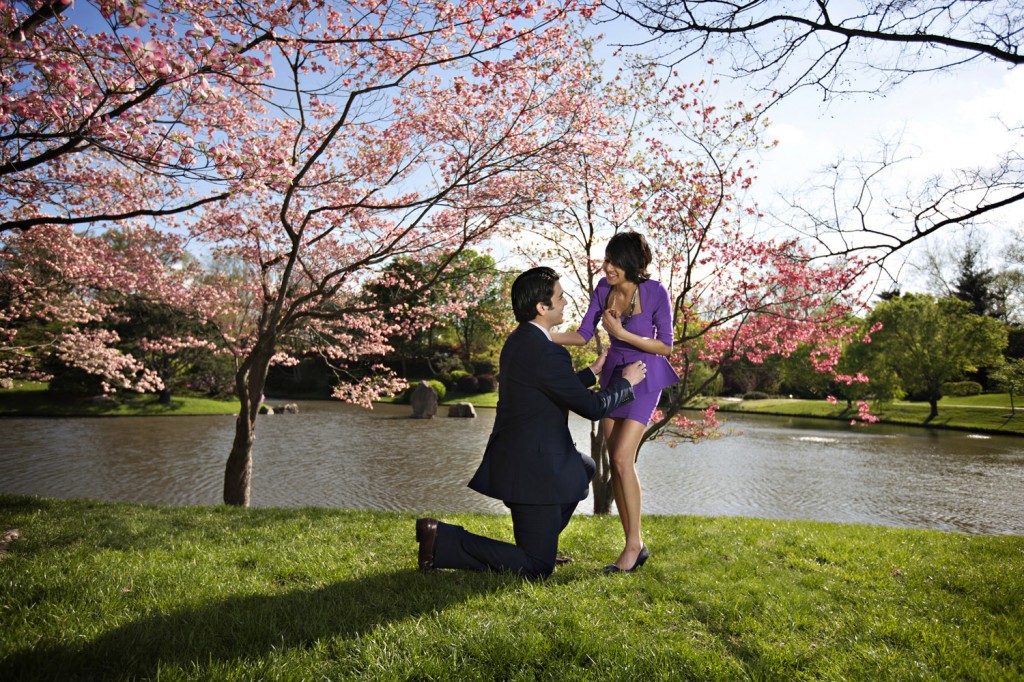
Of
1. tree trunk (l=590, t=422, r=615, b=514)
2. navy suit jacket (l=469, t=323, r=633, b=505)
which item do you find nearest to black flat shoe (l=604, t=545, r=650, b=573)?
navy suit jacket (l=469, t=323, r=633, b=505)

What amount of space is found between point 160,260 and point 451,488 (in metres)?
8.04

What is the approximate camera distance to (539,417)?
3.45m

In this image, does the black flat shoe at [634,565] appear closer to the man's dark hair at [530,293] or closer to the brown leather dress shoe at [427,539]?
the brown leather dress shoe at [427,539]

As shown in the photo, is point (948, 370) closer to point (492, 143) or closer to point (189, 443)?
point (492, 143)

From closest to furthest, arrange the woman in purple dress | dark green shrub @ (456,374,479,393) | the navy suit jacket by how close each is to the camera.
Answer: the navy suit jacket → the woman in purple dress → dark green shrub @ (456,374,479,393)

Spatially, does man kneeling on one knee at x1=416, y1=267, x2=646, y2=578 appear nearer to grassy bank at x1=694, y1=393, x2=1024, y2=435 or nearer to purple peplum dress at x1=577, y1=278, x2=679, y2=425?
purple peplum dress at x1=577, y1=278, x2=679, y2=425

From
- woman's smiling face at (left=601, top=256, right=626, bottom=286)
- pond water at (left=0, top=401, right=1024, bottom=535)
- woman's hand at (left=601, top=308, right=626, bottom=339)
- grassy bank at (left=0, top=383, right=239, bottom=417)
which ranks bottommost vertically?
pond water at (left=0, top=401, right=1024, bottom=535)

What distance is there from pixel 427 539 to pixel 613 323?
5.89ft

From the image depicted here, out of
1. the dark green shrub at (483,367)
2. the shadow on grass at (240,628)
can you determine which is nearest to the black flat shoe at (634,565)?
the shadow on grass at (240,628)

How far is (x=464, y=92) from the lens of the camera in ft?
25.4

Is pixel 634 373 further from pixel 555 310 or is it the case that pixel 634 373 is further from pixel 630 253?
pixel 630 253

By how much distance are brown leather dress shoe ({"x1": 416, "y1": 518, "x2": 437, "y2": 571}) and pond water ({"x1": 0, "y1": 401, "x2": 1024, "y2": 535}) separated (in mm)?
4275

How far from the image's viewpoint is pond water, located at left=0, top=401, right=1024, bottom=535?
1145cm

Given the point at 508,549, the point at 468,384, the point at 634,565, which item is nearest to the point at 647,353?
the point at 634,565
